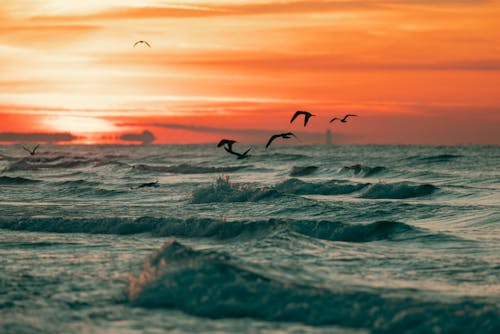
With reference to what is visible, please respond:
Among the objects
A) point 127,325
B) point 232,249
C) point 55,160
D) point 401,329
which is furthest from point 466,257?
point 55,160

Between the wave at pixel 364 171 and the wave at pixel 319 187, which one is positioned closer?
the wave at pixel 319 187

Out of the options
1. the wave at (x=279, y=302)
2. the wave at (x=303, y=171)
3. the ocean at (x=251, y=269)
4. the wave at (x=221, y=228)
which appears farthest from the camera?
the wave at (x=303, y=171)

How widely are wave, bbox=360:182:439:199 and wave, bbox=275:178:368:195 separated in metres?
1.73

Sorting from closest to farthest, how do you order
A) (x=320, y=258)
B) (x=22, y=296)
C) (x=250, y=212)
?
(x=22, y=296) < (x=320, y=258) < (x=250, y=212)

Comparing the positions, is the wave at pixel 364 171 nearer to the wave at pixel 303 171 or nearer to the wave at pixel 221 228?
the wave at pixel 303 171

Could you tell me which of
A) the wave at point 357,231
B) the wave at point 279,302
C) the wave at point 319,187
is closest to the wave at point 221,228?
the wave at point 357,231

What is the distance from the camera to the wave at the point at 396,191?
32.6 meters

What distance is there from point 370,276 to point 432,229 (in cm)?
786

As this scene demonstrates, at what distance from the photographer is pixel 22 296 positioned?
11.6 metres

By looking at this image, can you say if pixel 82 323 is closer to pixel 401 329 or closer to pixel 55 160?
pixel 401 329

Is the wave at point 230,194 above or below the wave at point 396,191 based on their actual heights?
above

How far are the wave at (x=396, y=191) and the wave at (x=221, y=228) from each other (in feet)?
43.3

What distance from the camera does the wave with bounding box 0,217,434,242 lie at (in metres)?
18.6

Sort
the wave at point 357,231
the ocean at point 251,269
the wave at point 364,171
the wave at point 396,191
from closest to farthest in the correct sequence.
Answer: the ocean at point 251,269 → the wave at point 357,231 → the wave at point 396,191 → the wave at point 364,171
